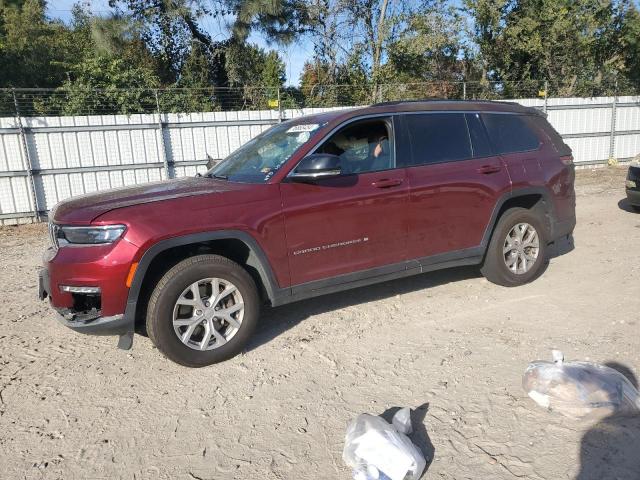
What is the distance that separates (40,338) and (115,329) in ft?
4.82

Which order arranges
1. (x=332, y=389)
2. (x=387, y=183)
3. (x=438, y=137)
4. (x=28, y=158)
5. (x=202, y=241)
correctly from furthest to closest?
(x=28, y=158) → (x=438, y=137) → (x=387, y=183) → (x=202, y=241) → (x=332, y=389)

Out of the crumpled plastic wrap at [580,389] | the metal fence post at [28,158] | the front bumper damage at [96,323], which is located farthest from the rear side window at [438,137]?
the metal fence post at [28,158]

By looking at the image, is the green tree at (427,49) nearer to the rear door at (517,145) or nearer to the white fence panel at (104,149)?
the white fence panel at (104,149)

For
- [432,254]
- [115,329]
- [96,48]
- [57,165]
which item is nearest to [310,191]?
[432,254]

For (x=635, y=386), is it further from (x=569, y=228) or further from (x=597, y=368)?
(x=569, y=228)

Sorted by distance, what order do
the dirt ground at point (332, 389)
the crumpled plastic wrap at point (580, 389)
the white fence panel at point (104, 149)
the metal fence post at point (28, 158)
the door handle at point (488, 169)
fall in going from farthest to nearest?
the white fence panel at point (104, 149), the metal fence post at point (28, 158), the door handle at point (488, 169), the crumpled plastic wrap at point (580, 389), the dirt ground at point (332, 389)

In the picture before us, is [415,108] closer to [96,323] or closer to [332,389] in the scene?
[332,389]

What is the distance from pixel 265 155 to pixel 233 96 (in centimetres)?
996

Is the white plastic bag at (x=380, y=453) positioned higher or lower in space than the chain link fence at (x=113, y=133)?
lower

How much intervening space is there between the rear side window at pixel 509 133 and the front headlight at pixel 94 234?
3.68 m

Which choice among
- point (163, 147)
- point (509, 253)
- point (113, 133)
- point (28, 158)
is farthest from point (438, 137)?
point (28, 158)

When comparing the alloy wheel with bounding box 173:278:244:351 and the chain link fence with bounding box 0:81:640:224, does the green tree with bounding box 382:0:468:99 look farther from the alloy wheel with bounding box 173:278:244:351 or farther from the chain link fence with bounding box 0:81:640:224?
the alloy wheel with bounding box 173:278:244:351

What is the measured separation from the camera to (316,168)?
380 cm

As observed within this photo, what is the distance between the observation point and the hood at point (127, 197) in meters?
3.44
